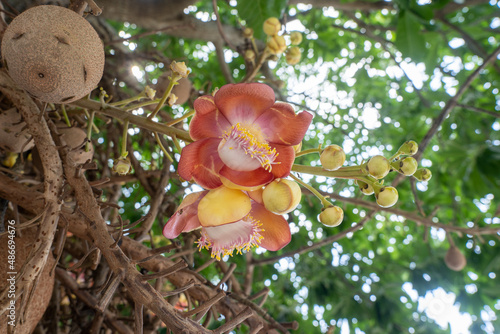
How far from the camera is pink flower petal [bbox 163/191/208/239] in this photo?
0.87 m

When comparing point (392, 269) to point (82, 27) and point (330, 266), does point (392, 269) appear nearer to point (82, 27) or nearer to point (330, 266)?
point (330, 266)

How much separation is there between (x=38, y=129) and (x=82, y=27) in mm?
262

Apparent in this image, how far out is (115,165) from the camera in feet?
3.07

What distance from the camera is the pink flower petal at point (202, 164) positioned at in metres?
0.84

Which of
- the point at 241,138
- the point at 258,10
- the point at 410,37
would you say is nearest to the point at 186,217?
the point at 241,138

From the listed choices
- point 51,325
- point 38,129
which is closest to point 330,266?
point 51,325

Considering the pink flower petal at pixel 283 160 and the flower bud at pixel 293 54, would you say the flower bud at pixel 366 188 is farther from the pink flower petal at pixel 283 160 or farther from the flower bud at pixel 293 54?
the flower bud at pixel 293 54

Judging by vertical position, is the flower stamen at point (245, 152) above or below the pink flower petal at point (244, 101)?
below

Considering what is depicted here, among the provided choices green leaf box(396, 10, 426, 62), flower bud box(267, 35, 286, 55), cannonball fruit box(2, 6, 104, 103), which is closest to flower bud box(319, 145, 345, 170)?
cannonball fruit box(2, 6, 104, 103)

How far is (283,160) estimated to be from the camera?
0.85m

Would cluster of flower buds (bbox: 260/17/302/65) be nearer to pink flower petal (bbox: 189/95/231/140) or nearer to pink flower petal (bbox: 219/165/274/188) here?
pink flower petal (bbox: 189/95/231/140)

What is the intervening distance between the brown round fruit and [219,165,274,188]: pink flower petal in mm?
625

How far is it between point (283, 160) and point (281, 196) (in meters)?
0.10

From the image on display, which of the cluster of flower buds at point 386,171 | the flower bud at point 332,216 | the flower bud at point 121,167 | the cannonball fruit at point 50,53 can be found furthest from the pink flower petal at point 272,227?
the cannonball fruit at point 50,53
